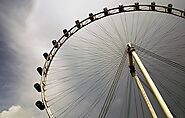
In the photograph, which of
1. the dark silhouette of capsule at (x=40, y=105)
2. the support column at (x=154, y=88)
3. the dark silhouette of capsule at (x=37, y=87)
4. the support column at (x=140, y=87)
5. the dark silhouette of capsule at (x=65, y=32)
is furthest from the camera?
the dark silhouette of capsule at (x=65, y=32)

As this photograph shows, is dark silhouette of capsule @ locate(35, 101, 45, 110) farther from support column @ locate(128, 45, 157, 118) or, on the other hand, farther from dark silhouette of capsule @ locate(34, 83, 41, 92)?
support column @ locate(128, 45, 157, 118)

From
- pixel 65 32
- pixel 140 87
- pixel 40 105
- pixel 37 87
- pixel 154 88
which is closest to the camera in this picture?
pixel 154 88

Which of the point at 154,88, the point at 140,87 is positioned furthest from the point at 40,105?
the point at 154,88

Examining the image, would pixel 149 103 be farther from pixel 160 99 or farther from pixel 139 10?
pixel 139 10

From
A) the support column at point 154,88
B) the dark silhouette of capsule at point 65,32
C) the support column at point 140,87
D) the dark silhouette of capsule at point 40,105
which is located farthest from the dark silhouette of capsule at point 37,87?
the support column at point 154,88

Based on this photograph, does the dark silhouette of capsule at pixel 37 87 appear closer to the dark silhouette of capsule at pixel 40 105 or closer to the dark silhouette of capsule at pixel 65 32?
the dark silhouette of capsule at pixel 40 105

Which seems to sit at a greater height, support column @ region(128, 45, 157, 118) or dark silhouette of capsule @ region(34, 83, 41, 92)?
dark silhouette of capsule @ region(34, 83, 41, 92)

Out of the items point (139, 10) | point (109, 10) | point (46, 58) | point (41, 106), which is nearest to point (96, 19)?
point (109, 10)

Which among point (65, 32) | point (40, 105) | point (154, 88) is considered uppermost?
point (65, 32)

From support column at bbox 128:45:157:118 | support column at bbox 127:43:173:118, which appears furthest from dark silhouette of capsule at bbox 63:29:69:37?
support column at bbox 128:45:157:118

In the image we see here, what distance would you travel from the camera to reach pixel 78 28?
42250 mm

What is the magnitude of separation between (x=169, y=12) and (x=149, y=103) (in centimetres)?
1583

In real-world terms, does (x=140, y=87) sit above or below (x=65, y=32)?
below

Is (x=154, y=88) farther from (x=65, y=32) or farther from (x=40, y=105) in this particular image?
(x=65, y=32)
